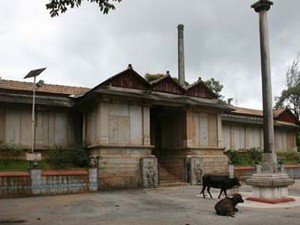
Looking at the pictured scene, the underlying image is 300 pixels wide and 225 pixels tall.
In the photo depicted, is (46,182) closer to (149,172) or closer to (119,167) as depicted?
(119,167)

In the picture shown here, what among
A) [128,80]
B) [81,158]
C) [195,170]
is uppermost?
[128,80]

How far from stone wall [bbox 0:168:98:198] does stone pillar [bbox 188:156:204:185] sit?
19.5 feet

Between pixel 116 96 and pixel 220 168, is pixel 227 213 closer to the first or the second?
pixel 116 96

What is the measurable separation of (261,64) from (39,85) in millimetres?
12782

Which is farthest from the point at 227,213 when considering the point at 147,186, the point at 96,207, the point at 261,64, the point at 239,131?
the point at 239,131

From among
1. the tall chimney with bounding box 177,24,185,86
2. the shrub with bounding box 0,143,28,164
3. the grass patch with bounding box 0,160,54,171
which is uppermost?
the tall chimney with bounding box 177,24,185,86

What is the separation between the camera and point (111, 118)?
21.1m

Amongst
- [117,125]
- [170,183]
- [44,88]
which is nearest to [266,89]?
[117,125]

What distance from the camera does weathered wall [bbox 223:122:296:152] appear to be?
3086cm

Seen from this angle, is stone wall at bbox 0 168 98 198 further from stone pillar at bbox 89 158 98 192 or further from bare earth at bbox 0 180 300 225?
bare earth at bbox 0 180 300 225

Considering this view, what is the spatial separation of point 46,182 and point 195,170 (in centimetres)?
868

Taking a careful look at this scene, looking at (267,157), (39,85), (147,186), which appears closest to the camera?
(267,157)

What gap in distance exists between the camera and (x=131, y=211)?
41.8ft

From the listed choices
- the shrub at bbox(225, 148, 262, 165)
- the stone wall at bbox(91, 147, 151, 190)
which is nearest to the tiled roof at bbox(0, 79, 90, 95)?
the stone wall at bbox(91, 147, 151, 190)
